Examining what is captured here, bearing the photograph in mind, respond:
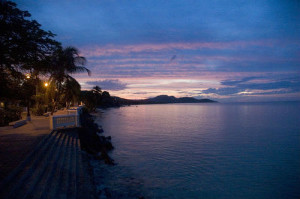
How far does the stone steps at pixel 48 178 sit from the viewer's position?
482 cm

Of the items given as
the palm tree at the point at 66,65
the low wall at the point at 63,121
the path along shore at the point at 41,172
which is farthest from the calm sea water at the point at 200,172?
the palm tree at the point at 66,65

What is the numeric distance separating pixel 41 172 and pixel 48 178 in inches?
17.6

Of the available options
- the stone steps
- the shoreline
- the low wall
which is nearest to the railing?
the low wall

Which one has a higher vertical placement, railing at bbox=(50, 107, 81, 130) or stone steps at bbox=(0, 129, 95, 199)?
railing at bbox=(50, 107, 81, 130)

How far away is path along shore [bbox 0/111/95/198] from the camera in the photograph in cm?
491

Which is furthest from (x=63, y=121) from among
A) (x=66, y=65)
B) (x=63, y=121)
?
(x=66, y=65)

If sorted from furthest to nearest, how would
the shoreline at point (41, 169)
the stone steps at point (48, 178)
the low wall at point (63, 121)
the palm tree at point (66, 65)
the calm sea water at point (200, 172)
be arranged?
the palm tree at point (66, 65) < the low wall at point (63, 121) < the calm sea water at point (200, 172) < the shoreline at point (41, 169) < the stone steps at point (48, 178)

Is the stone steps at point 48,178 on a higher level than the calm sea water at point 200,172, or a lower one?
higher

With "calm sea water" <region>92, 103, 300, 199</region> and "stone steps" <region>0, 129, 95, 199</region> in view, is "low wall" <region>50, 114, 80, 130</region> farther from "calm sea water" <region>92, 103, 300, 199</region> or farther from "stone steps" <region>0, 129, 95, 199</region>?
"stone steps" <region>0, 129, 95, 199</region>

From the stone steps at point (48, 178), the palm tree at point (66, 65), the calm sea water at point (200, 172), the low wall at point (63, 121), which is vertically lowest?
the calm sea water at point (200, 172)

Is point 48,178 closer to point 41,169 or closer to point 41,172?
point 41,172

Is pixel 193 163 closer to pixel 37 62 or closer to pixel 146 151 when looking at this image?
pixel 146 151

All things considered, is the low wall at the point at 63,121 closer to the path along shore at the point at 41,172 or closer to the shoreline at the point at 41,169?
the shoreline at the point at 41,169

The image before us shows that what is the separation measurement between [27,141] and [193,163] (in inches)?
404
